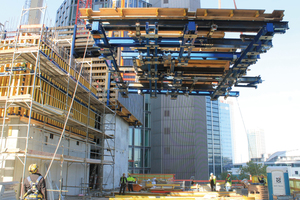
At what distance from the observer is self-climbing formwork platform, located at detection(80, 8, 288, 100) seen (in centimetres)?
971

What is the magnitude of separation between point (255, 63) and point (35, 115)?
35.9 ft

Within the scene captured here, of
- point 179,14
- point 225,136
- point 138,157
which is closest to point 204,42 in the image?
point 179,14

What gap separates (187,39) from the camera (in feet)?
33.8

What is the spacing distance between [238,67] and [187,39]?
3.28m

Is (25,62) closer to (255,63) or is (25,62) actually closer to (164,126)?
(255,63)

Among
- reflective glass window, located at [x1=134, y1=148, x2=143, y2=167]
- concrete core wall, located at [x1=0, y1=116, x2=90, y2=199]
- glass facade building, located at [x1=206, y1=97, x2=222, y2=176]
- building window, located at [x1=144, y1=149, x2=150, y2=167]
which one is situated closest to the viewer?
concrete core wall, located at [x1=0, y1=116, x2=90, y2=199]

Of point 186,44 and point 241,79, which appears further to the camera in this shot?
point 241,79

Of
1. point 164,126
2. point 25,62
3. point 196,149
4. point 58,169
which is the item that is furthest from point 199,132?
point 25,62

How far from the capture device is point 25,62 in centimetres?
1272

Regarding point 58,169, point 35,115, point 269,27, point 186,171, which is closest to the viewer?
point 269,27

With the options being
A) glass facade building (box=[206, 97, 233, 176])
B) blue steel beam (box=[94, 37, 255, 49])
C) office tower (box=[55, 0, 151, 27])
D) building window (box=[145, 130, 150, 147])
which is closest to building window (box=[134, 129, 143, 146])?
building window (box=[145, 130, 150, 147])

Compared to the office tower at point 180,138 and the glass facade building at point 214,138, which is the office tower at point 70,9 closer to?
the office tower at point 180,138

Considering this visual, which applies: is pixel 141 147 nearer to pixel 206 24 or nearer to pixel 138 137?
pixel 138 137

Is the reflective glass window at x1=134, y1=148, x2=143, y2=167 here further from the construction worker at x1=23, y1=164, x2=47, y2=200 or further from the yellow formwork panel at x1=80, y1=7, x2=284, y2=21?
the construction worker at x1=23, y1=164, x2=47, y2=200
